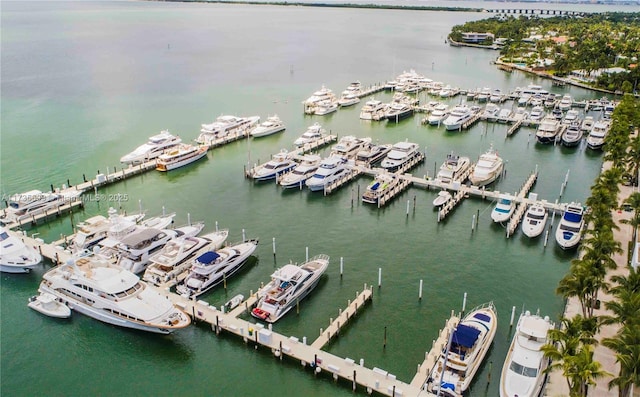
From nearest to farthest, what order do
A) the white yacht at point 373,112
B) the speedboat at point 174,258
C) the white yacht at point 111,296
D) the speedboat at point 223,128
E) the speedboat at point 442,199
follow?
the white yacht at point 111,296 < the speedboat at point 174,258 < the speedboat at point 442,199 < the speedboat at point 223,128 < the white yacht at point 373,112

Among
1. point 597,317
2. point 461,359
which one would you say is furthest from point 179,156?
point 597,317

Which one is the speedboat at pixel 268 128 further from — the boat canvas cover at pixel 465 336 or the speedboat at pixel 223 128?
the boat canvas cover at pixel 465 336

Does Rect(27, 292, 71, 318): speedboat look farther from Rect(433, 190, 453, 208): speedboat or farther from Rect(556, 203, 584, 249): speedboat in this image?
Rect(556, 203, 584, 249): speedboat

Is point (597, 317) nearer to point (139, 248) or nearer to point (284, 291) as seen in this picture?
point (284, 291)

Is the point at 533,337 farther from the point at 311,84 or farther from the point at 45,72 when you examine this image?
the point at 45,72

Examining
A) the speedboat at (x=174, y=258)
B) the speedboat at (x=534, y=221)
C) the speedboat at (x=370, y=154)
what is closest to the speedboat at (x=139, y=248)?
the speedboat at (x=174, y=258)

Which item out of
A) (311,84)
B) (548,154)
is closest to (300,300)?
(548,154)
